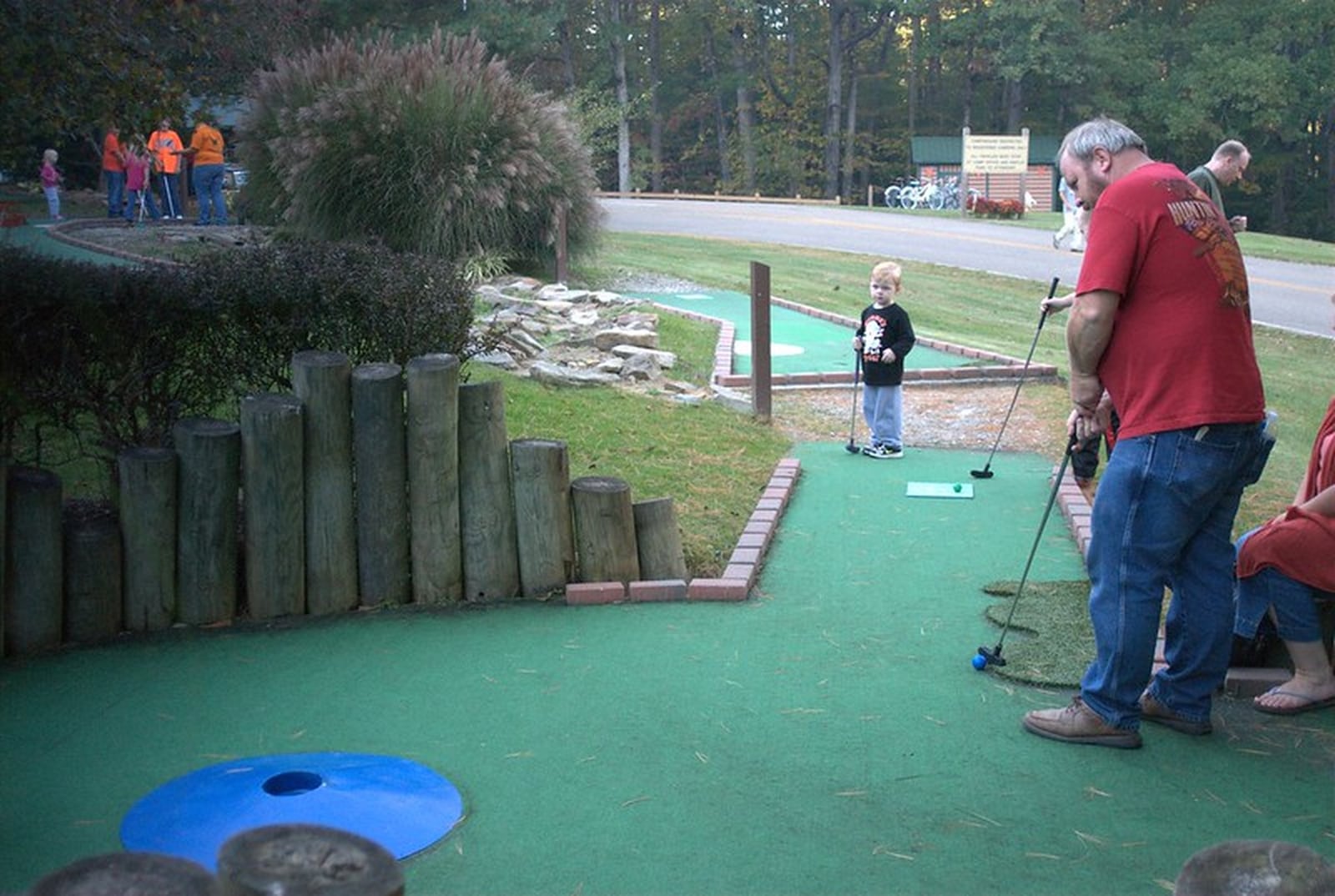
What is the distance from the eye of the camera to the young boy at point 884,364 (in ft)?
27.5

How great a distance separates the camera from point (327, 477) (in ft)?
17.1

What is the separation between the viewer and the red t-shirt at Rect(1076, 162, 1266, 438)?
12.2ft

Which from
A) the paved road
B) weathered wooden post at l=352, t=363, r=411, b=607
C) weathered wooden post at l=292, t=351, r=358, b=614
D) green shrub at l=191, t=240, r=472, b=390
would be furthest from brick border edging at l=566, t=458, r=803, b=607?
the paved road

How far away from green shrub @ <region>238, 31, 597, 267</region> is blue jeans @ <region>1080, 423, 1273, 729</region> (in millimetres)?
10728

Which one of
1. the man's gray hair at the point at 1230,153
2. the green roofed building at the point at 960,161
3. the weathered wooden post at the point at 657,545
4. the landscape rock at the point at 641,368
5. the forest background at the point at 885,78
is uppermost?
the forest background at the point at 885,78

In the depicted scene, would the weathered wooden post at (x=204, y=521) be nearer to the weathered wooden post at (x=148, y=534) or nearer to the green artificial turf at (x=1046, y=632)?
the weathered wooden post at (x=148, y=534)

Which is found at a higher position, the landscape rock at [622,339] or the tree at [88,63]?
the tree at [88,63]

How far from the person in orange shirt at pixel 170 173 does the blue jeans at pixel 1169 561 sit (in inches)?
669

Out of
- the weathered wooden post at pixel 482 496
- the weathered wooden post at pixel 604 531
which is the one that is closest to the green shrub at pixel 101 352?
the weathered wooden post at pixel 482 496

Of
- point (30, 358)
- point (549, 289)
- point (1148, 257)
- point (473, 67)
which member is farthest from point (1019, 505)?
point (473, 67)

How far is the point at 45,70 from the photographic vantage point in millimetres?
5836

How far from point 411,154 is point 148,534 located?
9496mm

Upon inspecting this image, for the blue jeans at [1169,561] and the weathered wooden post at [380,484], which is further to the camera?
the weathered wooden post at [380,484]

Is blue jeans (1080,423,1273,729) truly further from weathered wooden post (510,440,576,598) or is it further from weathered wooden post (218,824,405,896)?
weathered wooden post (218,824,405,896)
